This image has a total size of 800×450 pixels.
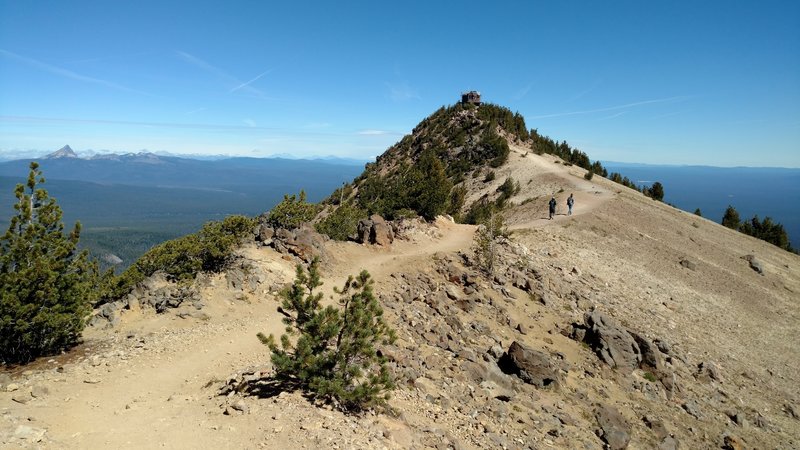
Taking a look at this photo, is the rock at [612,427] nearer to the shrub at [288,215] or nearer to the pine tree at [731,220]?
the shrub at [288,215]

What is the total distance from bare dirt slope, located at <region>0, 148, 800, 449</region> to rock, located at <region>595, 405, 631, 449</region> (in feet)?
0.18

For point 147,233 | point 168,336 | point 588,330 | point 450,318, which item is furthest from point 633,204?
point 147,233

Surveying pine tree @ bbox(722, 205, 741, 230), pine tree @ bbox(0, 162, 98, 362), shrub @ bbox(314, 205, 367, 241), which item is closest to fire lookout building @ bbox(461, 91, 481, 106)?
pine tree @ bbox(722, 205, 741, 230)

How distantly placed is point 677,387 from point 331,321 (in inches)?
579

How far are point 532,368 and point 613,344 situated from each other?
16.2ft

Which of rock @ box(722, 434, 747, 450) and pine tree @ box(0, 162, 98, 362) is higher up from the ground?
pine tree @ box(0, 162, 98, 362)

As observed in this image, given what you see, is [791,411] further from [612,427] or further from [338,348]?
[338,348]

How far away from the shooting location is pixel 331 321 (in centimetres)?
952

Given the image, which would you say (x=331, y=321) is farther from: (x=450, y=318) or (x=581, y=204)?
(x=581, y=204)

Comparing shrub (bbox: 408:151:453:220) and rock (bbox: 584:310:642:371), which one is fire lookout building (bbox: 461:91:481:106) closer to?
shrub (bbox: 408:151:453:220)

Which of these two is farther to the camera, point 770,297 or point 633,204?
point 633,204

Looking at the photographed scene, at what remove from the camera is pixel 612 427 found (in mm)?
12797

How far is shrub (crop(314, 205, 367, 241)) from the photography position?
74.1ft

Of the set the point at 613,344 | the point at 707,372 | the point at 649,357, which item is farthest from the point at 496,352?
the point at 707,372
